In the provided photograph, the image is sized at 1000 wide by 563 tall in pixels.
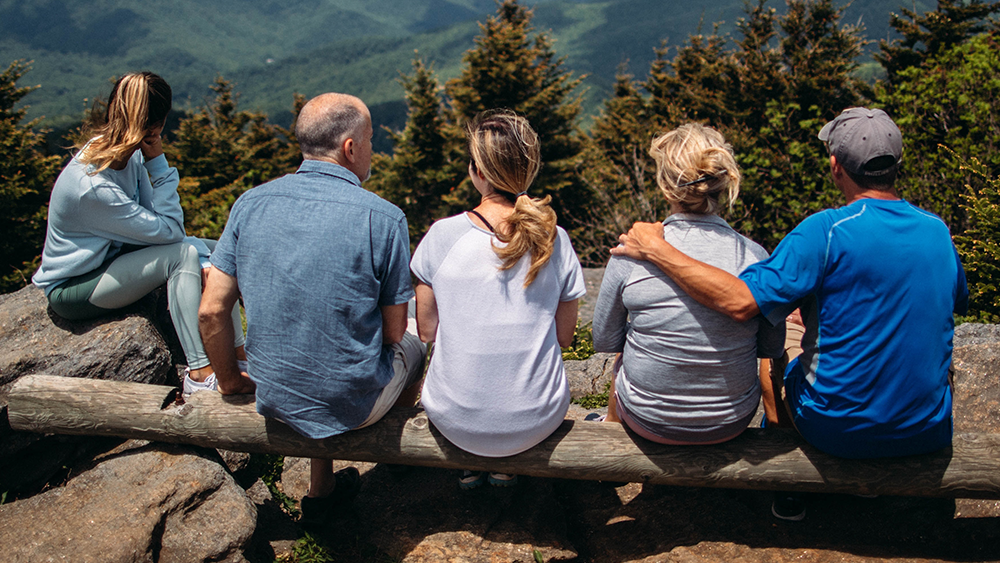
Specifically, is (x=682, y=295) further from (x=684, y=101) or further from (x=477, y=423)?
(x=684, y=101)

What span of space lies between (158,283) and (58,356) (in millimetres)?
616

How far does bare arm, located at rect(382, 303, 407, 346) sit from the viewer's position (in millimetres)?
2562

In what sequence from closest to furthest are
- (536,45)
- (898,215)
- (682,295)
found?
1. (898,215)
2. (682,295)
3. (536,45)

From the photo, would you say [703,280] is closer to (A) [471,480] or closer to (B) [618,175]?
(A) [471,480]

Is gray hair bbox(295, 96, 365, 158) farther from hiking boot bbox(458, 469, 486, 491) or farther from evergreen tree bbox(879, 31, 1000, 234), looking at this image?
evergreen tree bbox(879, 31, 1000, 234)

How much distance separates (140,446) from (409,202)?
14068 mm

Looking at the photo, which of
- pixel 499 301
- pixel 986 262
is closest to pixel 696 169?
pixel 499 301

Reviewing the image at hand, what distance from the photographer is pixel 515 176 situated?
2471mm

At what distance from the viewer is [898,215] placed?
88.0 inches

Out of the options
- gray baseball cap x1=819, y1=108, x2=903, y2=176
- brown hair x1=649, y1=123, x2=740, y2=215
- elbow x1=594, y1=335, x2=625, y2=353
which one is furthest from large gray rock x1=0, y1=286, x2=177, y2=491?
gray baseball cap x1=819, y1=108, x2=903, y2=176

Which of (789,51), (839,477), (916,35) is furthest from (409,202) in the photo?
(839,477)

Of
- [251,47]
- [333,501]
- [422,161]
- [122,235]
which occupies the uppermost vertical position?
[251,47]

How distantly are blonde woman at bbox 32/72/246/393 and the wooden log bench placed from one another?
27cm

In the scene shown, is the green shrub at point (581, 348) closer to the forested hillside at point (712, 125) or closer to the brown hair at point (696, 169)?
the forested hillside at point (712, 125)
